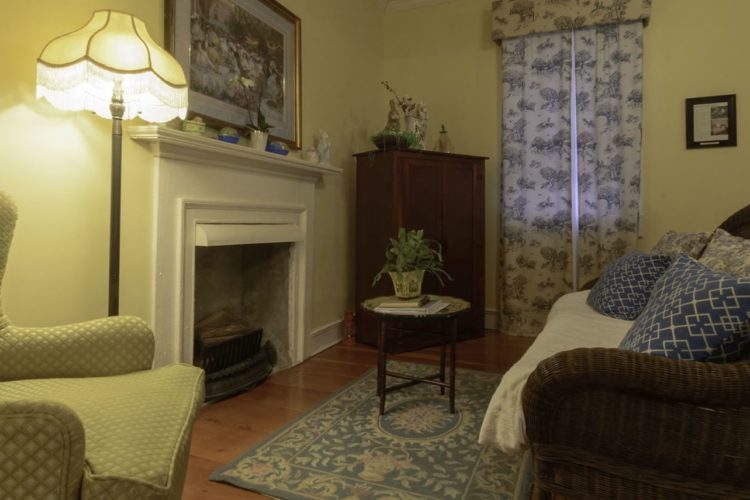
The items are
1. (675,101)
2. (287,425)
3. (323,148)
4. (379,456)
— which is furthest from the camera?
(675,101)

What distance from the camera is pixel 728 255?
1.91 meters

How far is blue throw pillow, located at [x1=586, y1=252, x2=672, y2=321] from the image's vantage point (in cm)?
216

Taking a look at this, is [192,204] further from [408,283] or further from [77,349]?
[408,283]

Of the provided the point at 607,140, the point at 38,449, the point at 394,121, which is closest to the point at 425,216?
the point at 394,121

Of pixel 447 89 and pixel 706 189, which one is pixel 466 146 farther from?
pixel 706 189

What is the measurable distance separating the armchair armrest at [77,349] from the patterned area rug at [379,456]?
570mm

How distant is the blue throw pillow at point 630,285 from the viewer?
2.16 meters

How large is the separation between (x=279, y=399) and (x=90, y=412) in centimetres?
141

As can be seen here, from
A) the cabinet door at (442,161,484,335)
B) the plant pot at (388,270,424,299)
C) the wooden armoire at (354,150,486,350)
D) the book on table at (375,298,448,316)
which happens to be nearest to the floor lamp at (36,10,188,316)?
the book on table at (375,298,448,316)

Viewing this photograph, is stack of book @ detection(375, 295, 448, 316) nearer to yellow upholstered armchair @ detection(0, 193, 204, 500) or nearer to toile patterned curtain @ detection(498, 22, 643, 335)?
yellow upholstered armchair @ detection(0, 193, 204, 500)

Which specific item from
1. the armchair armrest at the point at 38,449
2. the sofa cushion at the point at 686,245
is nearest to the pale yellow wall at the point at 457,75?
the sofa cushion at the point at 686,245

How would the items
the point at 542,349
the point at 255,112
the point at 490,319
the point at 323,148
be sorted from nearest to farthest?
the point at 542,349, the point at 255,112, the point at 323,148, the point at 490,319

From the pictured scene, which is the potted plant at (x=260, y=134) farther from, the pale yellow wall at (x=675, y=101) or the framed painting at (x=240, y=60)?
the pale yellow wall at (x=675, y=101)

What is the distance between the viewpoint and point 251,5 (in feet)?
8.79
